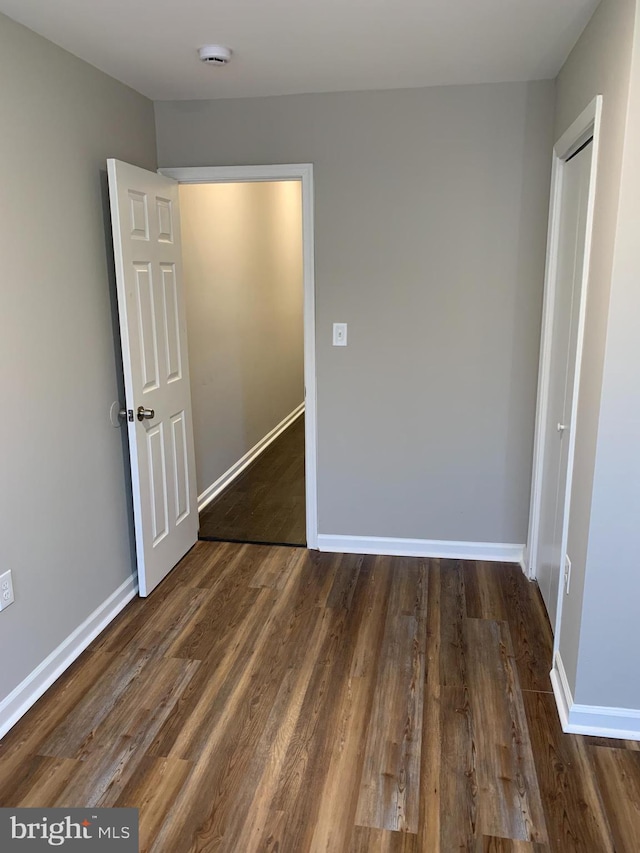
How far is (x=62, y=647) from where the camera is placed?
248 cm

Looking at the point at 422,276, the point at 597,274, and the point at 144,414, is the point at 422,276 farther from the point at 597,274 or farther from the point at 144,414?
the point at 144,414

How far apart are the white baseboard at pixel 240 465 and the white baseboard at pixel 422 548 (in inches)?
40.8

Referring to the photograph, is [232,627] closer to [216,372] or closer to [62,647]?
[62,647]

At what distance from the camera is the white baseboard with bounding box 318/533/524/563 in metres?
3.35

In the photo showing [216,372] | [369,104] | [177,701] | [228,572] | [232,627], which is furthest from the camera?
[216,372]

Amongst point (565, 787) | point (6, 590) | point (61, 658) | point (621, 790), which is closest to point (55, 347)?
point (6, 590)

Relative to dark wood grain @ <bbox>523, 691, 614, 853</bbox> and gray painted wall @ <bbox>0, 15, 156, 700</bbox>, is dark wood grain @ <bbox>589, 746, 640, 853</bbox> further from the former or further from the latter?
gray painted wall @ <bbox>0, 15, 156, 700</bbox>

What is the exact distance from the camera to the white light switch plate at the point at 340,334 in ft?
10.6

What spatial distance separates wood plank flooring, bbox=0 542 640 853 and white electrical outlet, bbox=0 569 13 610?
0.44 metres

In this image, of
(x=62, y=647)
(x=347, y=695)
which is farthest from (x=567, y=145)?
(x=62, y=647)

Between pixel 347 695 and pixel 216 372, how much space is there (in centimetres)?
251

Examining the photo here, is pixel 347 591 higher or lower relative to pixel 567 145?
lower

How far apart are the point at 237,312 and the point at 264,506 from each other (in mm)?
1478

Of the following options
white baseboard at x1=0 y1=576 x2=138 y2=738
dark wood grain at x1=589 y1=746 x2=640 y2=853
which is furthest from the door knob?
dark wood grain at x1=589 y1=746 x2=640 y2=853
